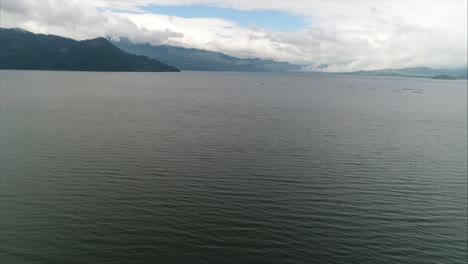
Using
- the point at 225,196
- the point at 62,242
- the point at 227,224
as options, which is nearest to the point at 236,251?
the point at 227,224

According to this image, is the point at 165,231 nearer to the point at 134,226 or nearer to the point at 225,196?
the point at 134,226

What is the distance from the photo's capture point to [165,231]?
39000 millimetres

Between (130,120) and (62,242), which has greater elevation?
(130,120)

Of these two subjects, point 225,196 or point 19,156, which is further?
point 19,156

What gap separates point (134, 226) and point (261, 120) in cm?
8346

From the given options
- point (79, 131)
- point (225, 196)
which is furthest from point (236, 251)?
point (79, 131)

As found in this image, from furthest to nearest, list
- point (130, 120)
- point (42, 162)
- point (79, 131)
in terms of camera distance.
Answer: point (130, 120) → point (79, 131) → point (42, 162)

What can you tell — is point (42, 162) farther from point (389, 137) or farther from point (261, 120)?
point (389, 137)

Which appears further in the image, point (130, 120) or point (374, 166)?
point (130, 120)

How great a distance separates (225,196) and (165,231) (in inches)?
515

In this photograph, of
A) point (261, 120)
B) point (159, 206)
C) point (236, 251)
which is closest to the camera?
point (236, 251)

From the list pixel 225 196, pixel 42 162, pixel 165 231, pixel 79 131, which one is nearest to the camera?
pixel 165 231

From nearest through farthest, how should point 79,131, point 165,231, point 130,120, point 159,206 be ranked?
point 165,231, point 159,206, point 79,131, point 130,120

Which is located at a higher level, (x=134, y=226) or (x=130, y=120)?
(x=130, y=120)
